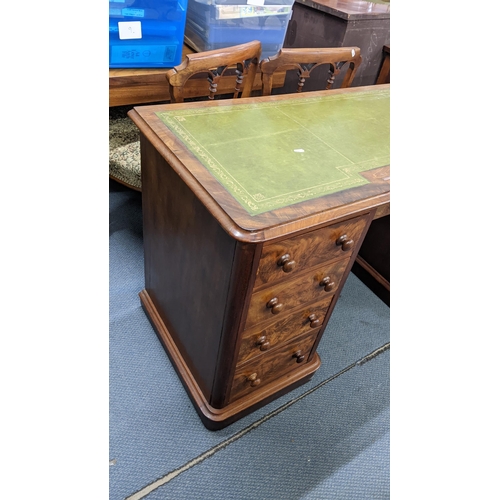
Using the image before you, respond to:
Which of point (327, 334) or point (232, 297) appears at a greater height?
point (232, 297)

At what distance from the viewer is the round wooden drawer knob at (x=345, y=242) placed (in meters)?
0.91

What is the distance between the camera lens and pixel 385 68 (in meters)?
1.96

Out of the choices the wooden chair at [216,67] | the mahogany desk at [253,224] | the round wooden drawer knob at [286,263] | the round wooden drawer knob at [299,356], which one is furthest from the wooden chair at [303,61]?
the round wooden drawer knob at [299,356]

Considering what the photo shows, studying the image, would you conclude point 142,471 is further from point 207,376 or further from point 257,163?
point 257,163

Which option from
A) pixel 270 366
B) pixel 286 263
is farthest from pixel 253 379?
pixel 286 263

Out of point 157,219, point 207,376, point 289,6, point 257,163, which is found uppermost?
point 289,6

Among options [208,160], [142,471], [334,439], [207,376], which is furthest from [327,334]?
[208,160]

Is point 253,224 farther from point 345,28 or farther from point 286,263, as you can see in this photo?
point 345,28

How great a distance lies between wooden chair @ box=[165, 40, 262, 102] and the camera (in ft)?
3.76

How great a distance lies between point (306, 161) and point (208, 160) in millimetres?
240

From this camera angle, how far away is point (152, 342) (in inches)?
56.7

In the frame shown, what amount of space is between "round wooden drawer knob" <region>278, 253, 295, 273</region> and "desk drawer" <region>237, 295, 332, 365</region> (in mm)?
206

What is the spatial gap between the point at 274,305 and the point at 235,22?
112 centimetres

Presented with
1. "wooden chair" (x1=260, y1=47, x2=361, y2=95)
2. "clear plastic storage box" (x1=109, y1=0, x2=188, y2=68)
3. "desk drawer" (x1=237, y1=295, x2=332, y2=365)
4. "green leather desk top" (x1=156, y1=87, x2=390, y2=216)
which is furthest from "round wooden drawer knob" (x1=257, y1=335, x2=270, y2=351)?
"clear plastic storage box" (x1=109, y1=0, x2=188, y2=68)
